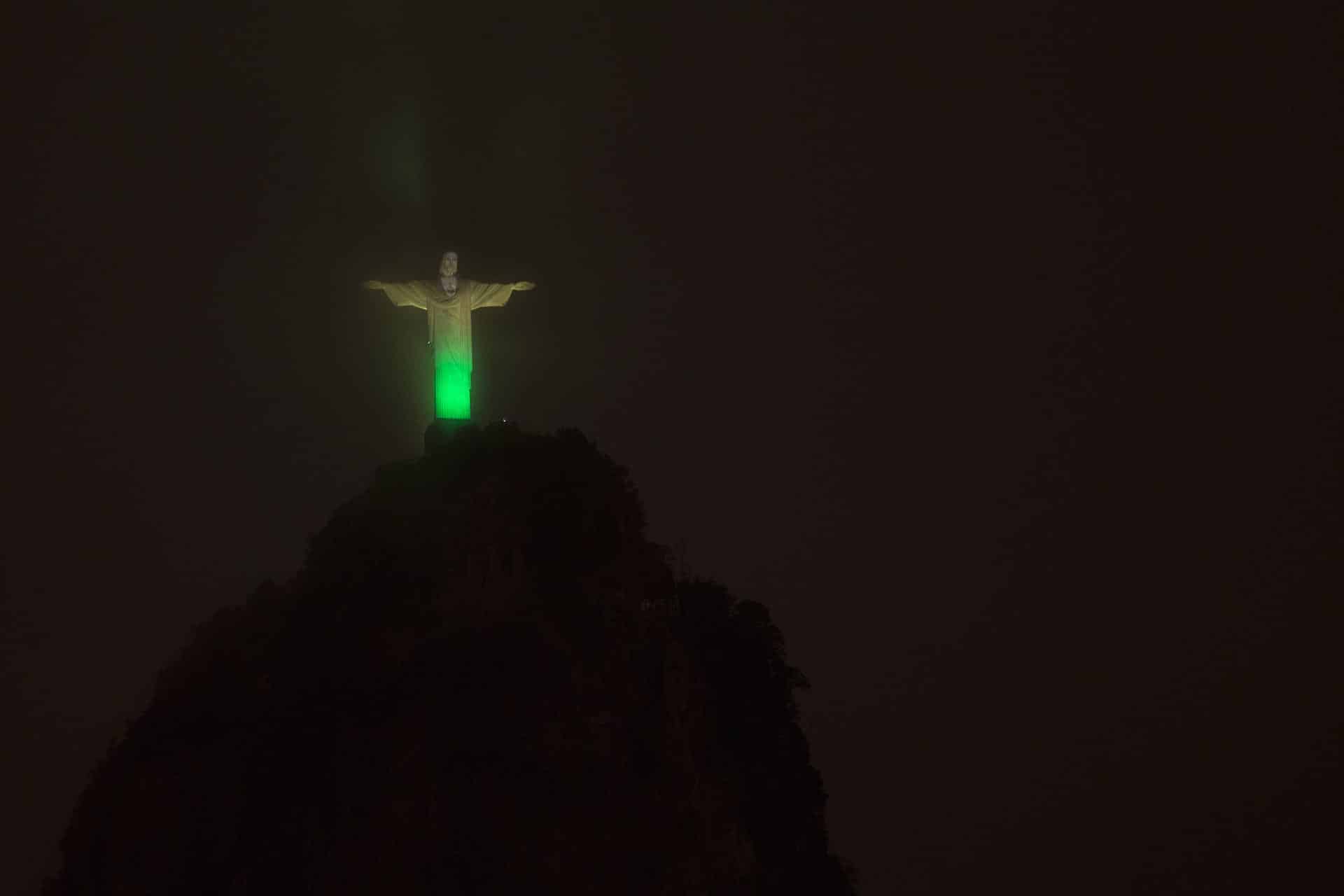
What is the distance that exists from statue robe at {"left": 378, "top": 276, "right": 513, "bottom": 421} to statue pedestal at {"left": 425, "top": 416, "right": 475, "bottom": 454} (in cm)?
66

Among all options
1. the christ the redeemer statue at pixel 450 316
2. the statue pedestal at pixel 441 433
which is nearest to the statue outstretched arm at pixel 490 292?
the christ the redeemer statue at pixel 450 316

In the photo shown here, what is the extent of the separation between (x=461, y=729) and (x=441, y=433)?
13.7 ft

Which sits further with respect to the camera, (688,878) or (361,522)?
(361,522)

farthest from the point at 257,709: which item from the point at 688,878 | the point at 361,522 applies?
the point at 688,878

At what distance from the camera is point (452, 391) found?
16.1 metres

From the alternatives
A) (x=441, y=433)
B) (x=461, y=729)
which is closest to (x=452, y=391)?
(x=441, y=433)

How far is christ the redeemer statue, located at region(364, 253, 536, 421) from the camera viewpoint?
52.8 ft

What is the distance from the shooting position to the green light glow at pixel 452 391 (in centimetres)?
1605

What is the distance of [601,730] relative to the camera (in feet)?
40.2

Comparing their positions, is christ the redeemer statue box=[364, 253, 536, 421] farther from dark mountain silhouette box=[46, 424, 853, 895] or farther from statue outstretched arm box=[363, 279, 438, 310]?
dark mountain silhouette box=[46, 424, 853, 895]

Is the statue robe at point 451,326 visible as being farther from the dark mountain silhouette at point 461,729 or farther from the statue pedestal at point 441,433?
the dark mountain silhouette at point 461,729

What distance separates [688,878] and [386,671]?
3538 mm

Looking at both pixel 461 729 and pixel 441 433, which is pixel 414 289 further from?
pixel 461 729

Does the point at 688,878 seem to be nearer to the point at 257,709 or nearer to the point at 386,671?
the point at 386,671
